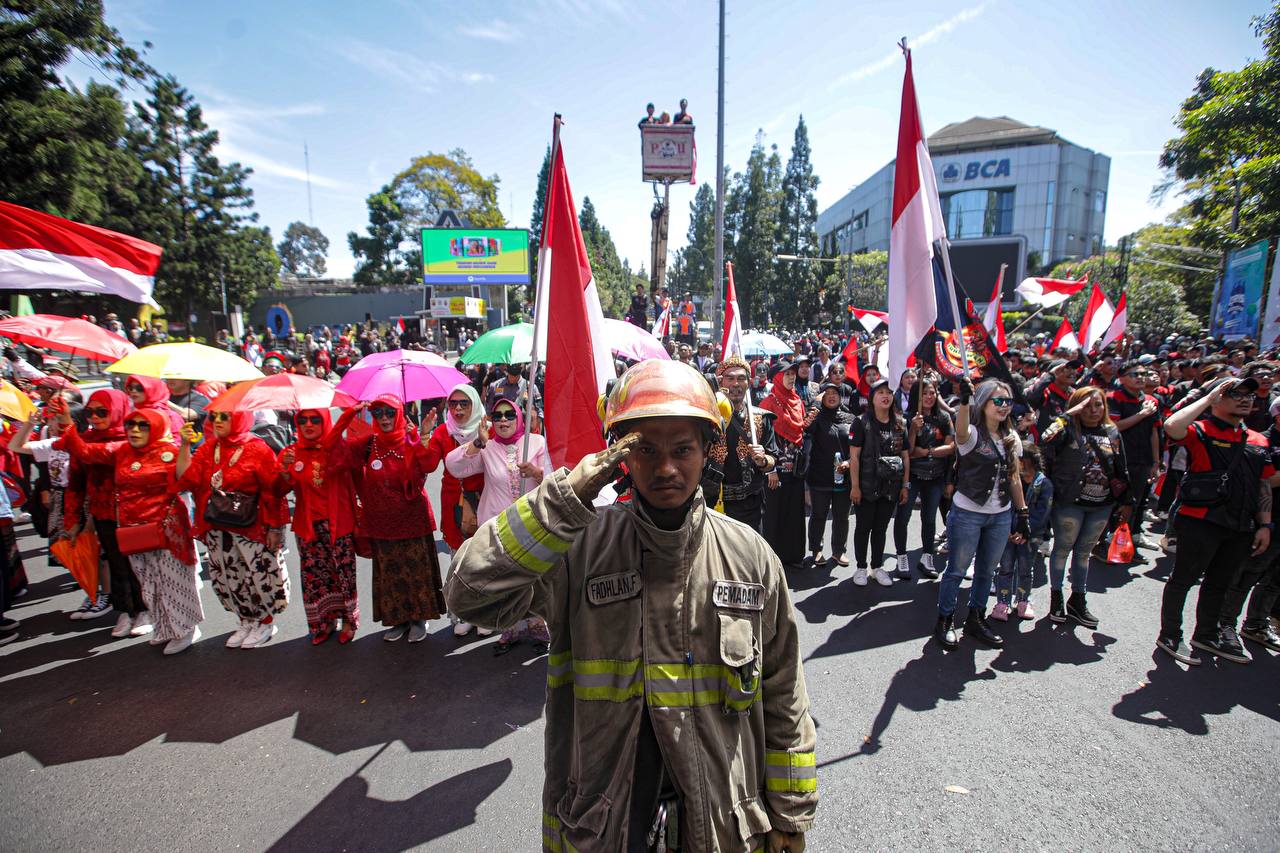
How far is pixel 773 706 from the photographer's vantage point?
168 centimetres

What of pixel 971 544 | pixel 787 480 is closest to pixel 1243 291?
pixel 787 480

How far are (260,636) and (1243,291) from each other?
69.2 ft

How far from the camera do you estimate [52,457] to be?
532cm

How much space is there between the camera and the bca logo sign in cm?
5981

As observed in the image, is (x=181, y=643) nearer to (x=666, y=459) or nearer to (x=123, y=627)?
(x=123, y=627)

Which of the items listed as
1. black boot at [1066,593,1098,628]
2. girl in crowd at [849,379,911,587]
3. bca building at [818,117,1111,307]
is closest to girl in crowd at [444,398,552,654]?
girl in crowd at [849,379,911,587]

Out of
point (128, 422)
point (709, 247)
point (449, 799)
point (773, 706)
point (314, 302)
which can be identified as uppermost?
point (709, 247)

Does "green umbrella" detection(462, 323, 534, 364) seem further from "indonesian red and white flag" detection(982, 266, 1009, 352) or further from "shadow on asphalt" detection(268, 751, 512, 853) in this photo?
"indonesian red and white flag" detection(982, 266, 1009, 352)

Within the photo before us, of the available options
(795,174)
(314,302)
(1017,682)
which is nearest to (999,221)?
(795,174)

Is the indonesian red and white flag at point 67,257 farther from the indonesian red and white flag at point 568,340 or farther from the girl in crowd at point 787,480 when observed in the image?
the girl in crowd at point 787,480

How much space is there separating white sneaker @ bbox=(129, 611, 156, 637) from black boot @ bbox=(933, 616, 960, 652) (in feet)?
21.1

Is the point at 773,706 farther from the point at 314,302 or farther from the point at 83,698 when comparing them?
the point at 314,302

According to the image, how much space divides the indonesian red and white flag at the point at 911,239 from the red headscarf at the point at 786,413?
5.68ft

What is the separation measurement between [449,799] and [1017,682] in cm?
385
